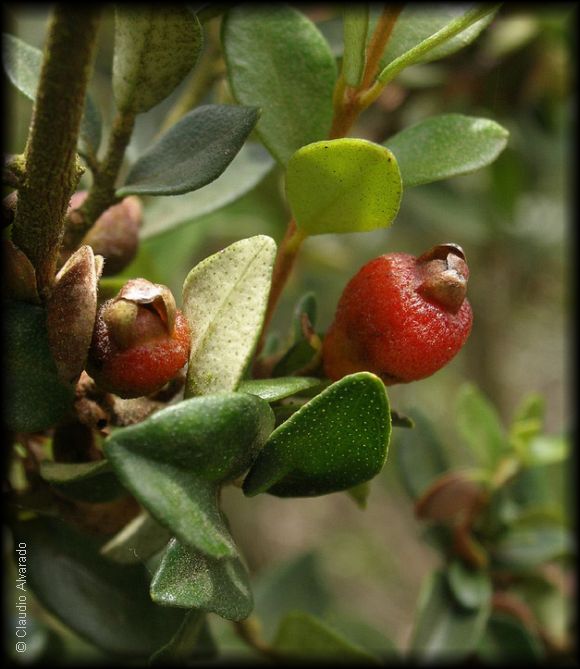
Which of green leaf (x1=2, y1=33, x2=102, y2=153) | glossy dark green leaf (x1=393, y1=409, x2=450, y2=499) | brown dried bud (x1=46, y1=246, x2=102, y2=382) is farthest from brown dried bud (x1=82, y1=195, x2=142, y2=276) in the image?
glossy dark green leaf (x1=393, y1=409, x2=450, y2=499)

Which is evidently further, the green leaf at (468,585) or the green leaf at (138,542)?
the green leaf at (468,585)

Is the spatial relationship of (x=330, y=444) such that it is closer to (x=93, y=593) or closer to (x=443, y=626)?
(x=93, y=593)

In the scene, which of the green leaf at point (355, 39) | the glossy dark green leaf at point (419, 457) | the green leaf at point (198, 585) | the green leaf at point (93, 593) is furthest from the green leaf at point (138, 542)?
the glossy dark green leaf at point (419, 457)

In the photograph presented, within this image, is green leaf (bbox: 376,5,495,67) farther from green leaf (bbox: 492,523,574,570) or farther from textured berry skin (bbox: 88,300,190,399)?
green leaf (bbox: 492,523,574,570)

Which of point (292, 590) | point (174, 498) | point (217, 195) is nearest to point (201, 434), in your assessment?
point (174, 498)

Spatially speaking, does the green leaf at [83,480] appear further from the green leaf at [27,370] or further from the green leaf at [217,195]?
the green leaf at [217,195]

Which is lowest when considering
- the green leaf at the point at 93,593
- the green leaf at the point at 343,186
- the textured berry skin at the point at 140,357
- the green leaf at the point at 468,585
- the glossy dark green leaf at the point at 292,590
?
the glossy dark green leaf at the point at 292,590
